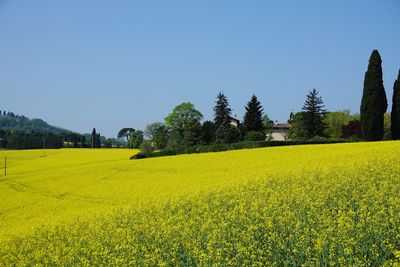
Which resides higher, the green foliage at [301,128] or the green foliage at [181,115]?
the green foliage at [181,115]

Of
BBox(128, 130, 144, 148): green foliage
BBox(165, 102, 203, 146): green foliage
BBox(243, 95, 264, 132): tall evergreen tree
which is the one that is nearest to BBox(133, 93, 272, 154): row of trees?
BBox(243, 95, 264, 132): tall evergreen tree

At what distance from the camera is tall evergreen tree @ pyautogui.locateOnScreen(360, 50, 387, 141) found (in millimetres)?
38000

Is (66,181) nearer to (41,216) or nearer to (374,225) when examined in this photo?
(41,216)

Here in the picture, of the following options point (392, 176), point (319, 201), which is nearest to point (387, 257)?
point (319, 201)

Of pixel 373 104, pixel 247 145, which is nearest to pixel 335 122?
pixel 373 104

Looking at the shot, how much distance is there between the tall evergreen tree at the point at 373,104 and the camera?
38.0m

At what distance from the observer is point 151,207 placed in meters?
14.6

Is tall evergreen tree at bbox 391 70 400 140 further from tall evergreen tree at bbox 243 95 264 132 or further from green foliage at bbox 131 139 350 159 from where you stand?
tall evergreen tree at bbox 243 95 264 132

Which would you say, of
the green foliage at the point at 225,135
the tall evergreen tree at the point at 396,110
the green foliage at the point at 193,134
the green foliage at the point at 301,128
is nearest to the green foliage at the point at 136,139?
the green foliage at the point at 193,134

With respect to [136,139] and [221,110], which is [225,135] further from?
[136,139]

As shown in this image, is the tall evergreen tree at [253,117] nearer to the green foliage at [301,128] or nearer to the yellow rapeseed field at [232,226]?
the green foliage at [301,128]

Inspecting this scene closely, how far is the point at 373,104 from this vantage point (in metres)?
38.1

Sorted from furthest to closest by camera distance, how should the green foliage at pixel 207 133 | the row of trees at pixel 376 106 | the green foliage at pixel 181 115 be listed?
the green foliage at pixel 181 115 < the green foliage at pixel 207 133 < the row of trees at pixel 376 106

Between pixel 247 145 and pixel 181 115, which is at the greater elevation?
pixel 181 115
